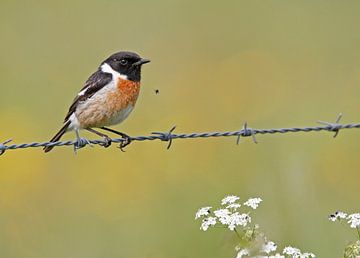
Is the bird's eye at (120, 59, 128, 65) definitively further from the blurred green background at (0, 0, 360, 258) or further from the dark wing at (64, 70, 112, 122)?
the blurred green background at (0, 0, 360, 258)

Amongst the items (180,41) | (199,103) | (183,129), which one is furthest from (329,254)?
(180,41)

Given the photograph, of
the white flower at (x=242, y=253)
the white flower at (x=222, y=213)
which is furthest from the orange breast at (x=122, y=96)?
the white flower at (x=242, y=253)

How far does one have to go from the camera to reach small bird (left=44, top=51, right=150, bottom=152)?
252 inches

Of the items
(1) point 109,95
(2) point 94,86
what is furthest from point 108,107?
(2) point 94,86

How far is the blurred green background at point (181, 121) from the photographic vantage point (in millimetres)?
7121

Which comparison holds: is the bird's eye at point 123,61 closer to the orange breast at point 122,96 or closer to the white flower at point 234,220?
the orange breast at point 122,96

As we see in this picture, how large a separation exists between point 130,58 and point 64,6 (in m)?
8.57

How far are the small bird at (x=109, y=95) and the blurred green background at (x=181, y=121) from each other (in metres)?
0.98

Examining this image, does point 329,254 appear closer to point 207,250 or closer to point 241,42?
point 207,250

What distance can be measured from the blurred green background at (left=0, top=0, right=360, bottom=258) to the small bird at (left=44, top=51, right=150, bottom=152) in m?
0.98

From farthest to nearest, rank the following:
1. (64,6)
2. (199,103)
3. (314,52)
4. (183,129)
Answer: (64,6) → (314,52) → (199,103) → (183,129)

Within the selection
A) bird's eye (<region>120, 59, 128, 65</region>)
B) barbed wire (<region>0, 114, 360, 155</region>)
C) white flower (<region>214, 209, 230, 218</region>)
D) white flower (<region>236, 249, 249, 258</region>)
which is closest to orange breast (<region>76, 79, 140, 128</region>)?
bird's eye (<region>120, 59, 128, 65</region>)

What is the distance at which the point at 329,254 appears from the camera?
6.52m

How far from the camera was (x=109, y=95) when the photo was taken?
642 centimetres
